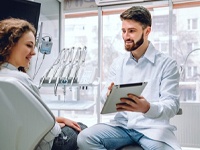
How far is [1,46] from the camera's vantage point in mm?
1283

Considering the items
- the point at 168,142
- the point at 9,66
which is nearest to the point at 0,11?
the point at 9,66

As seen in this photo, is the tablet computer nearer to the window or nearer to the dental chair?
the dental chair

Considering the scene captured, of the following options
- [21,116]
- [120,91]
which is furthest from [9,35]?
[120,91]

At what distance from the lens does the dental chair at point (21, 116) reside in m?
0.86

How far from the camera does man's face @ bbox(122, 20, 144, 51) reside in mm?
1589

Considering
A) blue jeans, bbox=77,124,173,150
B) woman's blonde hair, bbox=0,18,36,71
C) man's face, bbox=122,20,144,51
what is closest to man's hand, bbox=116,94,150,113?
blue jeans, bbox=77,124,173,150

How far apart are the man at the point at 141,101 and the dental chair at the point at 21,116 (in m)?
0.45

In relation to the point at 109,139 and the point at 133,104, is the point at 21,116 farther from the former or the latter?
the point at 109,139

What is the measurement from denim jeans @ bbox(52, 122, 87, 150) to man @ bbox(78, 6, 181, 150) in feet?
0.14

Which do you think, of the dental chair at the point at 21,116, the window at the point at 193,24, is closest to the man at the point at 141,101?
the dental chair at the point at 21,116

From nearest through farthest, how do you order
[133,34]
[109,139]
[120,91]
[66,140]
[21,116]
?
[21,116], [120,91], [66,140], [109,139], [133,34]

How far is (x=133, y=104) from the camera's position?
114 centimetres

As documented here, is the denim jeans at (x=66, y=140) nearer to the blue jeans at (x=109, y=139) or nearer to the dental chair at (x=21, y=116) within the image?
the blue jeans at (x=109, y=139)

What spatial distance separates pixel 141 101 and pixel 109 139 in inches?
14.7
